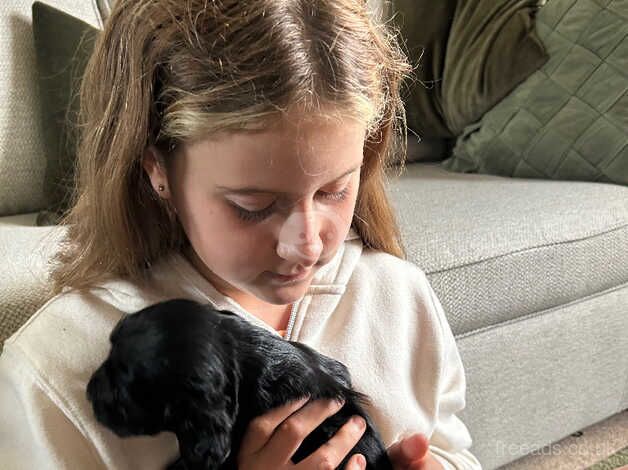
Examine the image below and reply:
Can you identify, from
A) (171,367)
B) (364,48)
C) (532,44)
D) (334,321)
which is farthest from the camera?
(532,44)

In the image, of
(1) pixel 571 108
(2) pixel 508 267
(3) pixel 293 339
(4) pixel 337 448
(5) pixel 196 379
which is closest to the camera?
(5) pixel 196 379

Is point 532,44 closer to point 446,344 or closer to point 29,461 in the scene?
point 446,344

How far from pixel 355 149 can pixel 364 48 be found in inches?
5.1

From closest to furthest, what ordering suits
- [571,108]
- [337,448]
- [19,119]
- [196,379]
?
[196,379], [337,448], [19,119], [571,108]

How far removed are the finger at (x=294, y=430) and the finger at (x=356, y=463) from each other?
0.20ft

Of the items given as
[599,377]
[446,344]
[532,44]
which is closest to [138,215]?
[446,344]

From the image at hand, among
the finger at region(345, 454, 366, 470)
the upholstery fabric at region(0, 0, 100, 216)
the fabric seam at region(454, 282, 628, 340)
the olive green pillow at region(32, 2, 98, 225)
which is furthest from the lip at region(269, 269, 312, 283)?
the upholstery fabric at region(0, 0, 100, 216)

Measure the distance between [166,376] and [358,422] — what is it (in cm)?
25

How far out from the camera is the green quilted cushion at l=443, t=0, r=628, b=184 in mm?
1737

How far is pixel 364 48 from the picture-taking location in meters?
0.87

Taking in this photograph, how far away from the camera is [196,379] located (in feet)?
2.39

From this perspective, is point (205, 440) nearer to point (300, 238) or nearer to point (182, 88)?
point (300, 238)

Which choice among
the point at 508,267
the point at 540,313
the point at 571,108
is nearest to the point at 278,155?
the point at 508,267

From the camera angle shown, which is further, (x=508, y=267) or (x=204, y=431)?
(x=508, y=267)
